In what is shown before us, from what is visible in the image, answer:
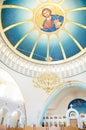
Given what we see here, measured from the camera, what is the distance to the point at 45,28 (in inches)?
527

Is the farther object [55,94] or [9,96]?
[9,96]

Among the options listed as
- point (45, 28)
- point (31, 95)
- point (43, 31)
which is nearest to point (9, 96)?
point (31, 95)

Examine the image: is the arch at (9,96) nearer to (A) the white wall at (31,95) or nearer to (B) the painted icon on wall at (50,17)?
(A) the white wall at (31,95)

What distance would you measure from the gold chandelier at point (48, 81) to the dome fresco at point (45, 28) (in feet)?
5.15

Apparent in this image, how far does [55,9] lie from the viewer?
1230 cm

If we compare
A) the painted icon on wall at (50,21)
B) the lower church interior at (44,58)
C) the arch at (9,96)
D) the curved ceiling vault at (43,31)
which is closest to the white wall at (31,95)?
the lower church interior at (44,58)

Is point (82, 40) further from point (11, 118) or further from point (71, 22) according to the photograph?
point (11, 118)

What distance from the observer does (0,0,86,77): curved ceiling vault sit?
12.0 metres

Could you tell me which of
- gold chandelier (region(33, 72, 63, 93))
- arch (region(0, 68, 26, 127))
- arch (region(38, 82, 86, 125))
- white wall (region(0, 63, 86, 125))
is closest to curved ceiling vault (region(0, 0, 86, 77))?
white wall (region(0, 63, 86, 125))

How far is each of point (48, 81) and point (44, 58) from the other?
2.48 m

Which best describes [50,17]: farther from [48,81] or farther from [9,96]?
[9,96]

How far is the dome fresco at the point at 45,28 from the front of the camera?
12016mm

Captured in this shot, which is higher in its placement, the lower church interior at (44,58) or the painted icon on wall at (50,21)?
the painted icon on wall at (50,21)

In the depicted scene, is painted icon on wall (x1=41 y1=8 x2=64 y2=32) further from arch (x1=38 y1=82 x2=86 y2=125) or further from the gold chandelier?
arch (x1=38 y1=82 x2=86 y2=125)
